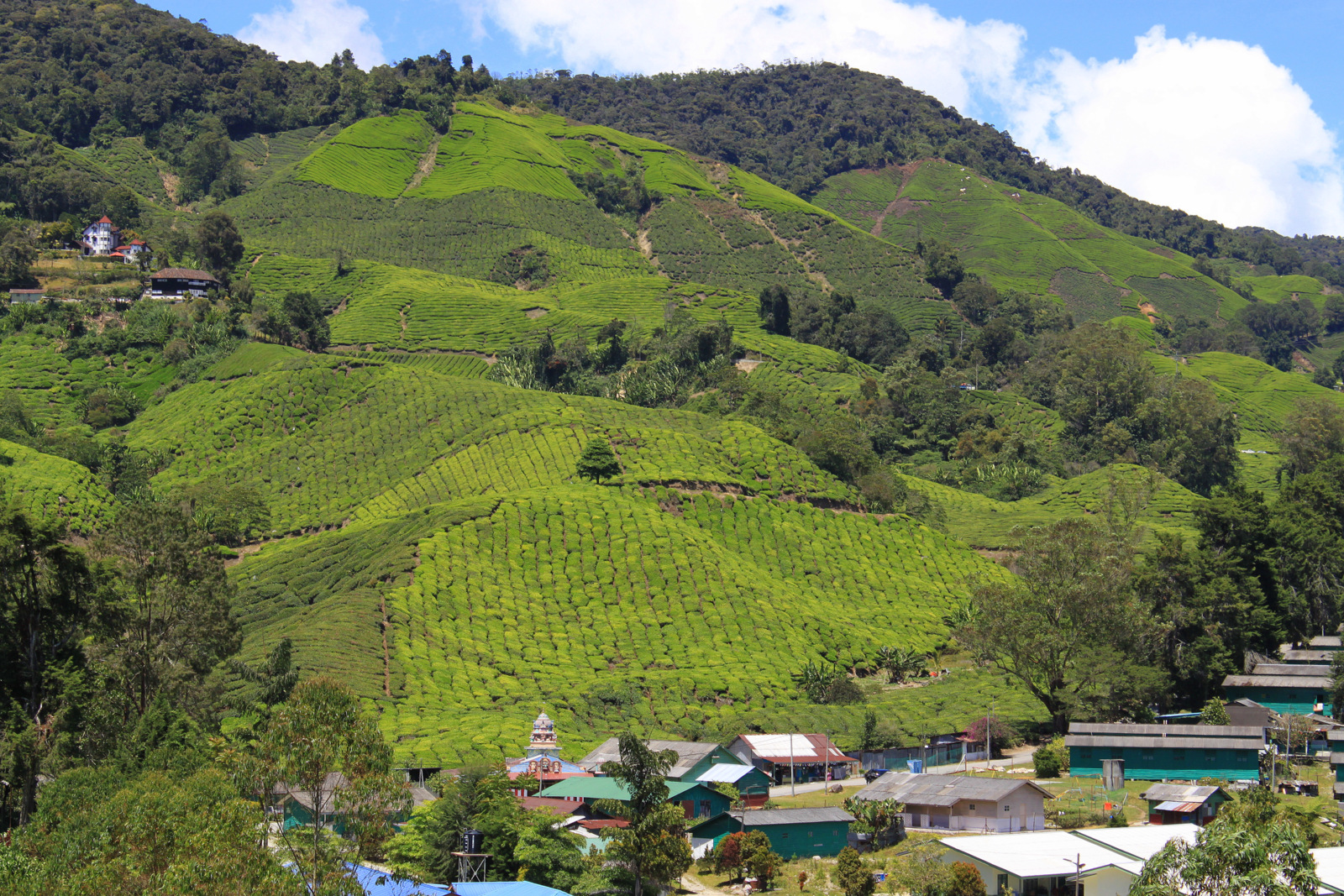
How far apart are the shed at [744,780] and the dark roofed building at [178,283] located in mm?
93447

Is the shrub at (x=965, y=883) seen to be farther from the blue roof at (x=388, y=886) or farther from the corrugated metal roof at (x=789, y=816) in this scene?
the blue roof at (x=388, y=886)

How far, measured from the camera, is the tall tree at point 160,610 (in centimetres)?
4875

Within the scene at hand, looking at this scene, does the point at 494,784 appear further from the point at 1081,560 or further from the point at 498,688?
the point at 1081,560

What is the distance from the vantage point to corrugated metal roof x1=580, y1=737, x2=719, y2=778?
4837cm

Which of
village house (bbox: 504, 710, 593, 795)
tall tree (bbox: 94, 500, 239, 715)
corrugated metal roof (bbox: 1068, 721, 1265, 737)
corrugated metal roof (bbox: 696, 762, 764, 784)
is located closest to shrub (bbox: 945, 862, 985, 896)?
corrugated metal roof (bbox: 696, 762, 764, 784)

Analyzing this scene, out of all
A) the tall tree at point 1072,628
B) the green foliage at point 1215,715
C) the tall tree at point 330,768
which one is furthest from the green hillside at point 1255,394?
the tall tree at point 330,768

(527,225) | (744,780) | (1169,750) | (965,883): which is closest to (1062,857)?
(965,883)

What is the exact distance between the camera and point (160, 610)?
51125 millimetres

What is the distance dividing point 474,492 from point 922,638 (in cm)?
3240

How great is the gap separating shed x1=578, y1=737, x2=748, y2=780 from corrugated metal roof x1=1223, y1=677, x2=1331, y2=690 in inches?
1081

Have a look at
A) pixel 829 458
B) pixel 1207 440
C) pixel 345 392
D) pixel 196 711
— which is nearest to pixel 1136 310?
pixel 1207 440

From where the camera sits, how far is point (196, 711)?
51.8m

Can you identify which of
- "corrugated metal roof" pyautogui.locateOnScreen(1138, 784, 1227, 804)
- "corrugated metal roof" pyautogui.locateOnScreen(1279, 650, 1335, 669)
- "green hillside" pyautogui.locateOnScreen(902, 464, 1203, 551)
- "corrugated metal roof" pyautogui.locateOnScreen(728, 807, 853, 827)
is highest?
"green hillside" pyautogui.locateOnScreen(902, 464, 1203, 551)

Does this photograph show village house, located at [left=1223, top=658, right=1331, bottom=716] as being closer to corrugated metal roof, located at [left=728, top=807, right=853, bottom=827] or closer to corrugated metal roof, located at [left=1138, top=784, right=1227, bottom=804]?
corrugated metal roof, located at [left=1138, top=784, right=1227, bottom=804]
